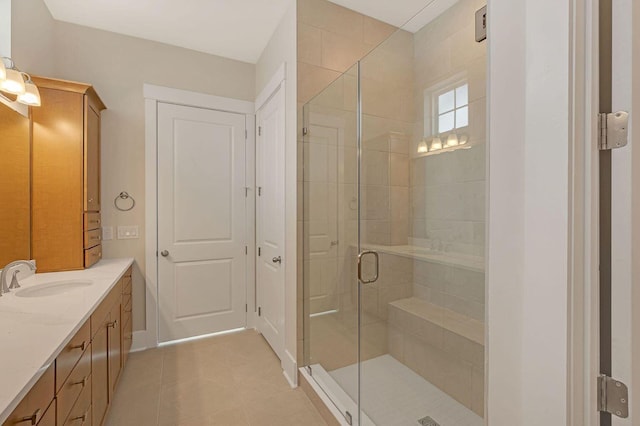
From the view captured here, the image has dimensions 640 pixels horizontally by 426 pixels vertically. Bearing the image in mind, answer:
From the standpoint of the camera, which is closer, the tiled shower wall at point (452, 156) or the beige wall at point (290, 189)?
the tiled shower wall at point (452, 156)

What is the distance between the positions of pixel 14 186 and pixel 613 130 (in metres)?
2.85

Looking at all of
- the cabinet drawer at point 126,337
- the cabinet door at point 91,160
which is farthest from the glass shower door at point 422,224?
the cabinet door at point 91,160

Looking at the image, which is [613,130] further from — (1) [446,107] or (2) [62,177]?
(2) [62,177]

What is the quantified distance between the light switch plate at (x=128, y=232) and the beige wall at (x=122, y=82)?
0.12 feet

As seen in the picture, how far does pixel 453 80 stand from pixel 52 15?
3.12 m

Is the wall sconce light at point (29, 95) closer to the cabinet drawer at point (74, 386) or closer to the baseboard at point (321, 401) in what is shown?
the cabinet drawer at point (74, 386)

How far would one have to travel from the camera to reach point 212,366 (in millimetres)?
2396

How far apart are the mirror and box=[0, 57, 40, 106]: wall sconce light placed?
5.0 inches

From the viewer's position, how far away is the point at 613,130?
2.25 ft

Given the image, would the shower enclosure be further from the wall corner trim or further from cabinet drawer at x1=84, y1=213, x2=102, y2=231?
cabinet drawer at x1=84, y1=213, x2=102, y2=231

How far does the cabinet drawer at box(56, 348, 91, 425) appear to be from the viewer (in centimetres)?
103

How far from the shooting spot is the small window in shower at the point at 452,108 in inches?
55.6

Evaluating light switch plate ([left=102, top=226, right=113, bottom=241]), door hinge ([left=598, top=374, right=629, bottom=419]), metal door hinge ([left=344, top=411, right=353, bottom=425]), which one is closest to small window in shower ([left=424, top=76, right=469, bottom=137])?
Result: door hinge ([left=598, top=374, right=629, bottom=419])

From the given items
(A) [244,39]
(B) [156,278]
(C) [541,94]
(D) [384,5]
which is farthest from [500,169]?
(B) [156,278]
